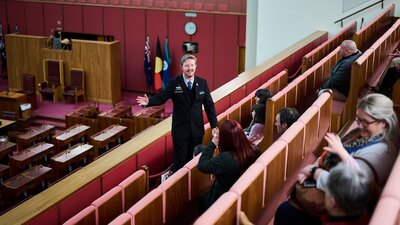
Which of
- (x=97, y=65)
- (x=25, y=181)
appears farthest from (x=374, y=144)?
(x=97, y=65)

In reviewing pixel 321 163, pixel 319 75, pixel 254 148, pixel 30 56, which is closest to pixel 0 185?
pixel 319 75

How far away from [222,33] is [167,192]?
19.8 ft

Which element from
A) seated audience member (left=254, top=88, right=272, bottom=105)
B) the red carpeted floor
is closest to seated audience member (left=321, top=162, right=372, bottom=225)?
seated audience member (left=254, top=88, right=272, bottom=105)

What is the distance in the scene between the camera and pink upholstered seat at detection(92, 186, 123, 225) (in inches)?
75.8

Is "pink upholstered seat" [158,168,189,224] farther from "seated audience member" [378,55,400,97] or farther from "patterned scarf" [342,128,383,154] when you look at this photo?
"seated audience member" [378,55,400,97]

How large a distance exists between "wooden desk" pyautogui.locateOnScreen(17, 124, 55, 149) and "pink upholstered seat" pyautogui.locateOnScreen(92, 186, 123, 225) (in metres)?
3.37

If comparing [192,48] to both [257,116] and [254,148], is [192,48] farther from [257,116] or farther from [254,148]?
[254,148]

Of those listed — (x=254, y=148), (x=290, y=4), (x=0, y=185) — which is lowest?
(x=0, y=185)

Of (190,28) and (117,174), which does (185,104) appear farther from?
(190,28)

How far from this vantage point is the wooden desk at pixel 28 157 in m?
4.41

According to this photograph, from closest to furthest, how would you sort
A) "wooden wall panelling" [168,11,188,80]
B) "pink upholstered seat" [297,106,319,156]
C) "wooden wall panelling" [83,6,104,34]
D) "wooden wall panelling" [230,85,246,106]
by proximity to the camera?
"pink upholstered seat" [297,106,319,156] < "wooden wall panelling" [230,85,246,106] < "wooden wall panelling" [168,11,188,80] < "wooden wall panelling" [83,6,104,34]

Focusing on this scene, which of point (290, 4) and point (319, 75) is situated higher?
point (290, 4)

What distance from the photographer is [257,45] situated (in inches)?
238

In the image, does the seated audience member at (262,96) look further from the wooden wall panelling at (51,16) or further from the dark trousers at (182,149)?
the wooden wall panelling at (51,16)
